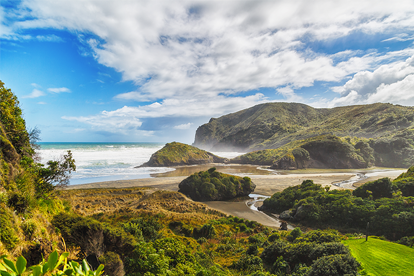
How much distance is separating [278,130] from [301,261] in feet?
389

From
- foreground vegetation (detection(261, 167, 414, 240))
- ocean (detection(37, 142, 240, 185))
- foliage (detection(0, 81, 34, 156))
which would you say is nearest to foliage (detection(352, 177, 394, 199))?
foreground vegetation (detection(261, 167, 414, 240))

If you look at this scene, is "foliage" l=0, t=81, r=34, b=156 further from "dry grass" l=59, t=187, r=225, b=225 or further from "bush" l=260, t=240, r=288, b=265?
"bush" l=260, t=240, r=288, b=265

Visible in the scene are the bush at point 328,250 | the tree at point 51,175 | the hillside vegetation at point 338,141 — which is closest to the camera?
the tree at point 51,175

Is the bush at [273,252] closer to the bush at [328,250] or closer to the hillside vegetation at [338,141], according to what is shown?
the bush at [328,250]

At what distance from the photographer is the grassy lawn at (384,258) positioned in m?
6.22

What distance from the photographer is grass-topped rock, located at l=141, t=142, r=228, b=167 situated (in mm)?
56344

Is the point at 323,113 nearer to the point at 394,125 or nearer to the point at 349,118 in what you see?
the point at 349,118

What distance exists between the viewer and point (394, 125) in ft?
227

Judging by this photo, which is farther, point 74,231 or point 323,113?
point 323,113

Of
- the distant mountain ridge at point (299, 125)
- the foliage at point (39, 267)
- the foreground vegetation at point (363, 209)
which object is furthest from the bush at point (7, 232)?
the distant mountain ridge at point (299, 125)

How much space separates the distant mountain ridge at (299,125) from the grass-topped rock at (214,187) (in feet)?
206

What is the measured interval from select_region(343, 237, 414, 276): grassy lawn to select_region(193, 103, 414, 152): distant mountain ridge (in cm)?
7212

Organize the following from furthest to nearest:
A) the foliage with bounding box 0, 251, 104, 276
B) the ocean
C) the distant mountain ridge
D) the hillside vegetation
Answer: the distant mountain ridge
the hillside vegetation
the ocean
the foliage with bounding box 0, 251, 104, 276

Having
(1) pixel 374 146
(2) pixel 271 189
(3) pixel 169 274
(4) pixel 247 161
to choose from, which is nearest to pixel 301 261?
(3) pixel 169 274
